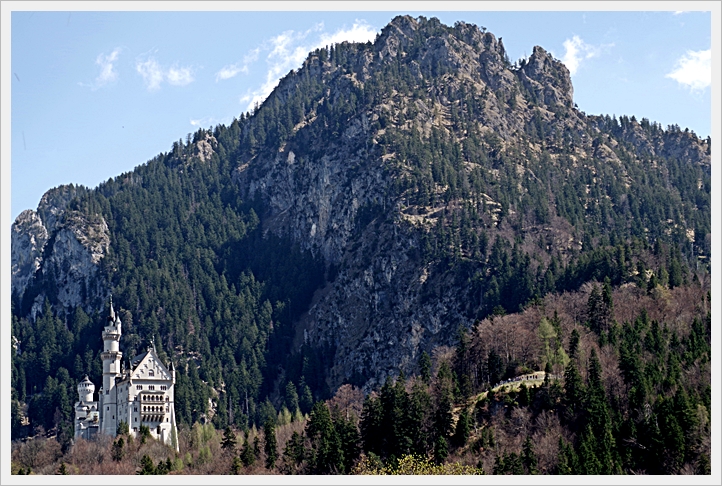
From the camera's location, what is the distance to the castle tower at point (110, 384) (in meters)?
187

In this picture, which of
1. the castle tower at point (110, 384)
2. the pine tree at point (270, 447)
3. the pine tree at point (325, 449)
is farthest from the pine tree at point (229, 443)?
the castle tower at point (110, 384)

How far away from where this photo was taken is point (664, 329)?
492 feet

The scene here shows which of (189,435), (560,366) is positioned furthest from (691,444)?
(189,435)

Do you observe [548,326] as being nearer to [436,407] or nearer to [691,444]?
[436,407]

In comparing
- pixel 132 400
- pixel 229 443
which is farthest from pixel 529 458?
pixel 132 400

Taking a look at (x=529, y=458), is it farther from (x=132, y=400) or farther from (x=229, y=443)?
(x=132, y=400)

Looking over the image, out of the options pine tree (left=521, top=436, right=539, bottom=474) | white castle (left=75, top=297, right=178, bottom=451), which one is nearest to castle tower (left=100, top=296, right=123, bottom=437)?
white castle (left=75, top=297, right=178, bottom=451)

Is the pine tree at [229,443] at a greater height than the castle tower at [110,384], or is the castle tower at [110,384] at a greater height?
the castle tower at [110,384]

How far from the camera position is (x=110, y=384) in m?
192

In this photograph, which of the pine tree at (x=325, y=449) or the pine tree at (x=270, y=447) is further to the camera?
the pine tree at (x=270, y=447)

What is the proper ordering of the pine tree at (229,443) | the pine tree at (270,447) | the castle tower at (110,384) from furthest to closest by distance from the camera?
the castle tower at (110,384) → the pine tree at (229,443) → the pine tree at (270,447)

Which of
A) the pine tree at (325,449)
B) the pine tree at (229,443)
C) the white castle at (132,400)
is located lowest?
the pine tree at (325,449)

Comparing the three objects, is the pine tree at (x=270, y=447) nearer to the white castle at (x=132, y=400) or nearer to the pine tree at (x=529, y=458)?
the pine tree at (x=529, y=458)

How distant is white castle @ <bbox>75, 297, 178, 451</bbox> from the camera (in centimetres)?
18450
